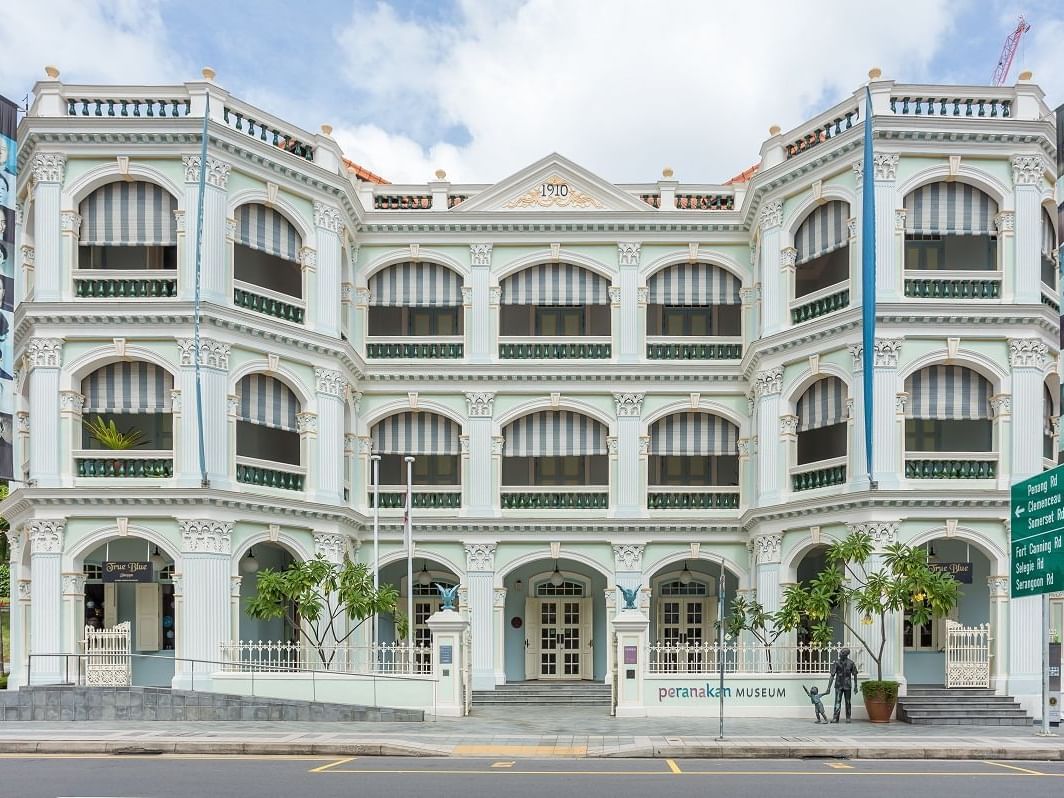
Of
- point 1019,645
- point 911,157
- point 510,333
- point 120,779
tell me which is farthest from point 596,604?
point 120,779

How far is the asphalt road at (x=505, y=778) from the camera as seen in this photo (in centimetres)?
1471

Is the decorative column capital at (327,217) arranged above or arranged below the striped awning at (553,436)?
above

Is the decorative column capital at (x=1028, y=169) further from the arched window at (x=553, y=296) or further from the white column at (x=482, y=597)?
the white column at (x=482, y=597)

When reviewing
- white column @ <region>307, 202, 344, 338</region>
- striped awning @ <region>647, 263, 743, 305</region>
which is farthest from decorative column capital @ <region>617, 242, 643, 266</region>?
white column @ <region>307, 202, 344, 338</region>

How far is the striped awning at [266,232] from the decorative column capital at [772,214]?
1247cm

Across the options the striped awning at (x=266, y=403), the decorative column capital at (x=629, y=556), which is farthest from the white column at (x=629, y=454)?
the striped awning at (x=266, y=403)

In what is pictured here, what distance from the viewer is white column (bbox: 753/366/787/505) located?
2938cm

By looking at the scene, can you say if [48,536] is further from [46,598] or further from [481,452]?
[481,452]

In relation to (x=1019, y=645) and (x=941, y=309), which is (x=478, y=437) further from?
(x=1019, y=645)

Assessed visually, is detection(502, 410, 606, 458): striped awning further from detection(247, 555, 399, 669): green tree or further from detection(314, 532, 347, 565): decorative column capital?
detection(247, 555, 399, 669): green tree

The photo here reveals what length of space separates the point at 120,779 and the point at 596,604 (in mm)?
19512

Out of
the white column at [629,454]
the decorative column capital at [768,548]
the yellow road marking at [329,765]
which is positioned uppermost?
the white column at [629,454]

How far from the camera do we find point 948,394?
2712 cm

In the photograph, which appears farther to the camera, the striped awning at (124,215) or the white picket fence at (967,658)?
the striped awning at (124,215)
